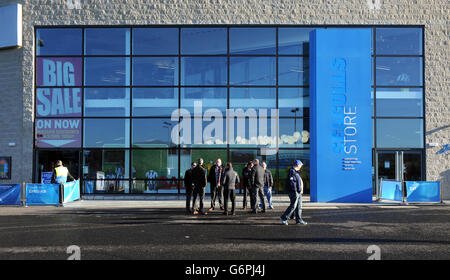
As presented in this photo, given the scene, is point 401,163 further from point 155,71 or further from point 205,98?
→ point 155,71

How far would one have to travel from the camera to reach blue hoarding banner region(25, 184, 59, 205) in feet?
51.3

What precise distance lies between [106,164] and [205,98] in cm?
583

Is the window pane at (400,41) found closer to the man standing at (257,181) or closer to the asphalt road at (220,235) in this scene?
the asphalt road at (220,235)

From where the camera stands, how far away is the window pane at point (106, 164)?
19.0 m

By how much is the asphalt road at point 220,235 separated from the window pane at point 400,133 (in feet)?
18.7

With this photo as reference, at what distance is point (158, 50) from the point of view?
19.4 meters

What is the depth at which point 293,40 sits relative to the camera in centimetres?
1923

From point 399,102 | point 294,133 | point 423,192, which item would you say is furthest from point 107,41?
point 423,192

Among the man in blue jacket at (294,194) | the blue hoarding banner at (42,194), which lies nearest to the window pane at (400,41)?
the man in blue jacket at (294,194)

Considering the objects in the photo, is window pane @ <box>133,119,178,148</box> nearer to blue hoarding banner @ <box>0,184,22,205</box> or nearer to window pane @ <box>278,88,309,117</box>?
window pane @ <box>278,88,309,117</box>

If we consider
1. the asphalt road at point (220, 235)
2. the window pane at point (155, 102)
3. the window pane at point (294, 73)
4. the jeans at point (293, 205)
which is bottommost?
the asphalt road at point (220, 235)

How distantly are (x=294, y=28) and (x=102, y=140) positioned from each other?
11.0 meters

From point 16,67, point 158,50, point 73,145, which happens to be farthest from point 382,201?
point 16,67
